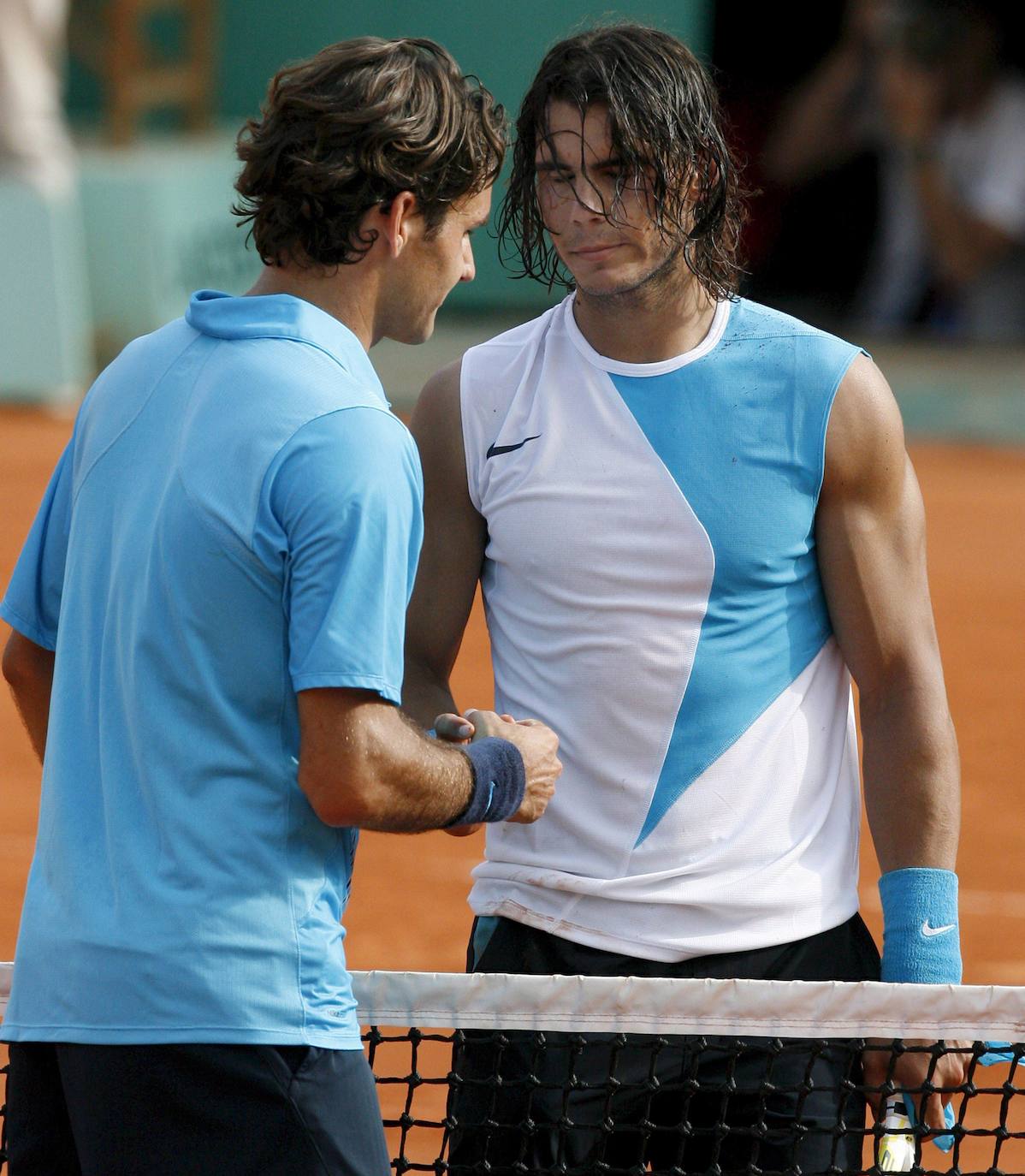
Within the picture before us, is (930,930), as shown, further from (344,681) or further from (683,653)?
(344,681)

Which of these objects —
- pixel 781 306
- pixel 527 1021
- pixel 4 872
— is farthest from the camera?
pixel 781 306

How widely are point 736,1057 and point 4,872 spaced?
4.03 meters

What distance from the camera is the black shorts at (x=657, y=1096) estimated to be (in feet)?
9.09

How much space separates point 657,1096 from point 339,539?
1.20m

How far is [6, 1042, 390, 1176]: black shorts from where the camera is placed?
2180mm

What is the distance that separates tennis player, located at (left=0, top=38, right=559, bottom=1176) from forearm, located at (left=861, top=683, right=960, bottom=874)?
0.83 m

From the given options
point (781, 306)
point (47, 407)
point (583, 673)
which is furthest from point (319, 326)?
point (781, 306)

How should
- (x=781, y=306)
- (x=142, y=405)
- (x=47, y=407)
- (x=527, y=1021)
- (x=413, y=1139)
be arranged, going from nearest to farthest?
(x=142, y=405), (x=527, y=1021), (x=413, y=1139), (x=47, y=407), (x=781, y=306)

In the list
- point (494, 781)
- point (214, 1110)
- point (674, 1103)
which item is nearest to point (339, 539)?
point (494, 781)

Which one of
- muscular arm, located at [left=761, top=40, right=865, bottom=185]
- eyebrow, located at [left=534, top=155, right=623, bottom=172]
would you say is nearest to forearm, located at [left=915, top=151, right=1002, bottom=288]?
muscular arm, located at [left=761, top=40, right=865, bottom=185]

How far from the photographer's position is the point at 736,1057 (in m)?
2.79

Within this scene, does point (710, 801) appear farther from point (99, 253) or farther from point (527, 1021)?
point (99, 253)

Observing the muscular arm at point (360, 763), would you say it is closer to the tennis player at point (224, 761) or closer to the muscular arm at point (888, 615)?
the tennis player at point (224, 761)

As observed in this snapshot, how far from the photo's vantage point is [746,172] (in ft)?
47.4
